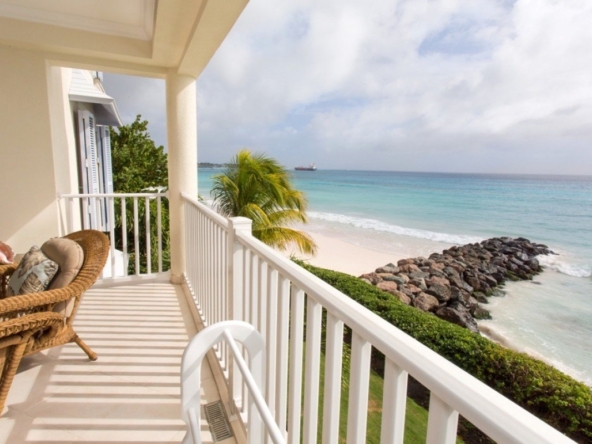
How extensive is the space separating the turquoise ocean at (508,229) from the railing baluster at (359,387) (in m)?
7.13

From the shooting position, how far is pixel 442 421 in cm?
53

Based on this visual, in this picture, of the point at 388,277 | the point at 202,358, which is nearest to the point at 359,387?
the point at 202,358

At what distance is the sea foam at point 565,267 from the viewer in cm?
1339

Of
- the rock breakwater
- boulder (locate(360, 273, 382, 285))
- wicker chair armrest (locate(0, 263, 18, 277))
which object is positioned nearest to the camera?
wicker chair armrest (locate(0, 263, 18, 277))

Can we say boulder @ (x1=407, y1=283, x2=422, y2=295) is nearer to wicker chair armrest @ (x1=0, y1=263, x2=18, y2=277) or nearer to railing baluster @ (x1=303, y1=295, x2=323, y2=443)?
wicker chair armrest @ (x1=0, y1=263, x2=18, y2=277)

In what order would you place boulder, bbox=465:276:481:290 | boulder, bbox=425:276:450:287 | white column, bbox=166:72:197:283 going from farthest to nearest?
boulder, bbox=465:276:481:290
boulder, bbox=425:276:450:287
white column, bbox=166:72:197:283

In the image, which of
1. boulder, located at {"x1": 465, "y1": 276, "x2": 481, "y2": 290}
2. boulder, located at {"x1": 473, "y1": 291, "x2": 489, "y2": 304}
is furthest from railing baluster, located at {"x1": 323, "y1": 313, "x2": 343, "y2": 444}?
boulder, located at {"x1": 465, "y1": 276, "x2": 481, "y2": 290}

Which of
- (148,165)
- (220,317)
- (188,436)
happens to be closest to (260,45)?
(148,165)

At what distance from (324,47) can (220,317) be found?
2346 cm

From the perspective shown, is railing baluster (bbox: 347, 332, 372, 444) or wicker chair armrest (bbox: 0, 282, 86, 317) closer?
railing baluster (bbox: 347, 332, 372, 444)

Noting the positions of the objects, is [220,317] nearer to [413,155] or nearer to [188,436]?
[188,436]

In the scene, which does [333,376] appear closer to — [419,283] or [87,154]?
[87,154]

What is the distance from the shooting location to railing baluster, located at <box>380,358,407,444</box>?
2.07 feet

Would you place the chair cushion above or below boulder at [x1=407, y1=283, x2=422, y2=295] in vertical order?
above
